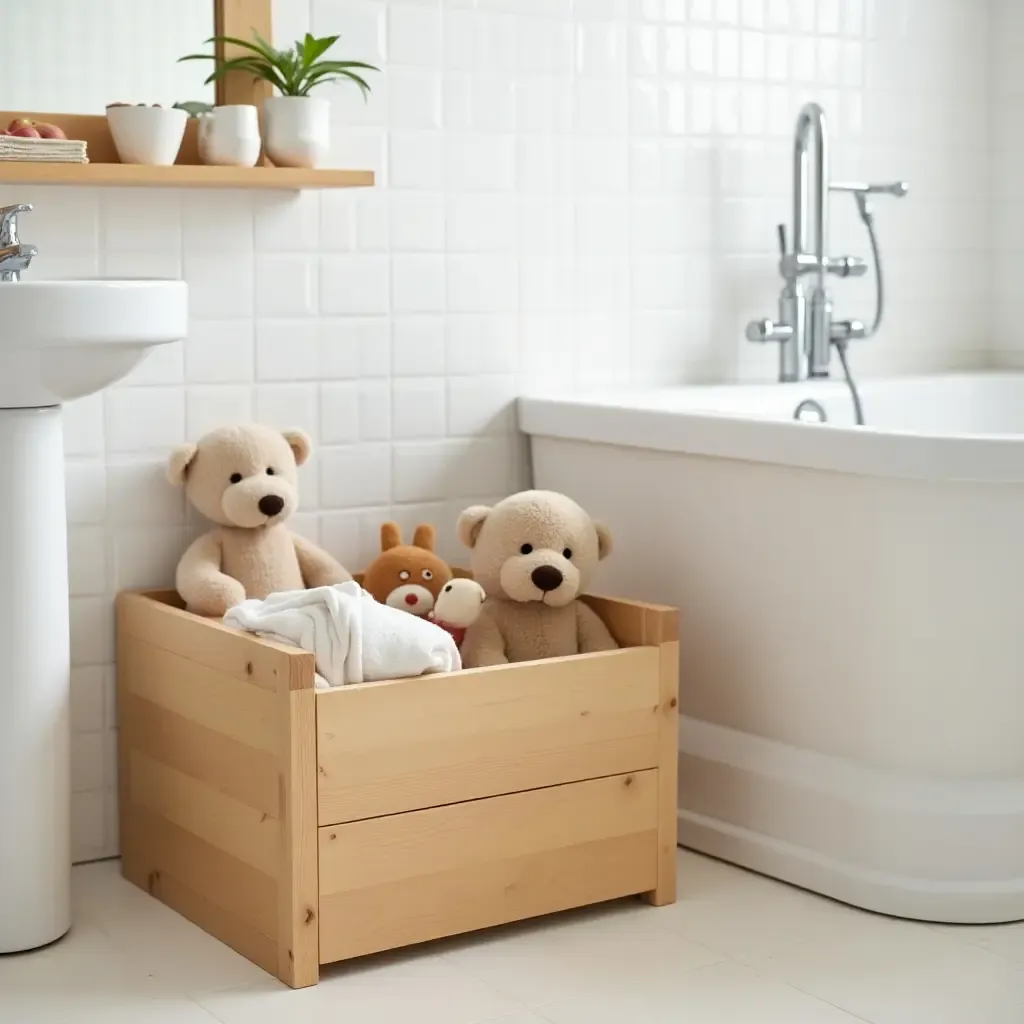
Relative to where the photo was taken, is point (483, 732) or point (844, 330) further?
point (844, 330)

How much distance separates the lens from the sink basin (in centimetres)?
202

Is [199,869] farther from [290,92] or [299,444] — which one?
[290,92]

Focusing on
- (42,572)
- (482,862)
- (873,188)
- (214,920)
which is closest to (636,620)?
(482,862)

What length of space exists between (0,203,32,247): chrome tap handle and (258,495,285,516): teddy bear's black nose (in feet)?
1.76

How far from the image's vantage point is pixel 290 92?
2566 mm

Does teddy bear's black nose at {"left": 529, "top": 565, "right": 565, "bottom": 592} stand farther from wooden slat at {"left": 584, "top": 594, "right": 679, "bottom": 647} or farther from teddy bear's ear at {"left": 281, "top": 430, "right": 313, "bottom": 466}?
teddy bear's ear at {"left": 281, "top": 430, "right": 313, "bottom": 466}

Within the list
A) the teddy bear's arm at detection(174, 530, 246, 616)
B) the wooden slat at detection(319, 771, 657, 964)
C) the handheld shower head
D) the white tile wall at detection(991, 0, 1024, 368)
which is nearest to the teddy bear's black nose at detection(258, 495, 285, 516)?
the teddy bear's arm at detection(174, 530, 246, 616)

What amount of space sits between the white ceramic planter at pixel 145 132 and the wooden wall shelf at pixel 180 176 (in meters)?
0.03

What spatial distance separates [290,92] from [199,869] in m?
A: 1.21

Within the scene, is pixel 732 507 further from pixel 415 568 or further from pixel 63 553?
pixel 63 553

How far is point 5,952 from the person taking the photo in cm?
223

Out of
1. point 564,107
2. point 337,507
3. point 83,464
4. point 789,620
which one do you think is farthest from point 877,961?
point 564,107

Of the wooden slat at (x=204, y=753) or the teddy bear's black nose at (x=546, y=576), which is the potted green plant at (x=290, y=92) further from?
the wooden slat at (x=204, y=753)

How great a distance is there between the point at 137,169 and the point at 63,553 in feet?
1.97
